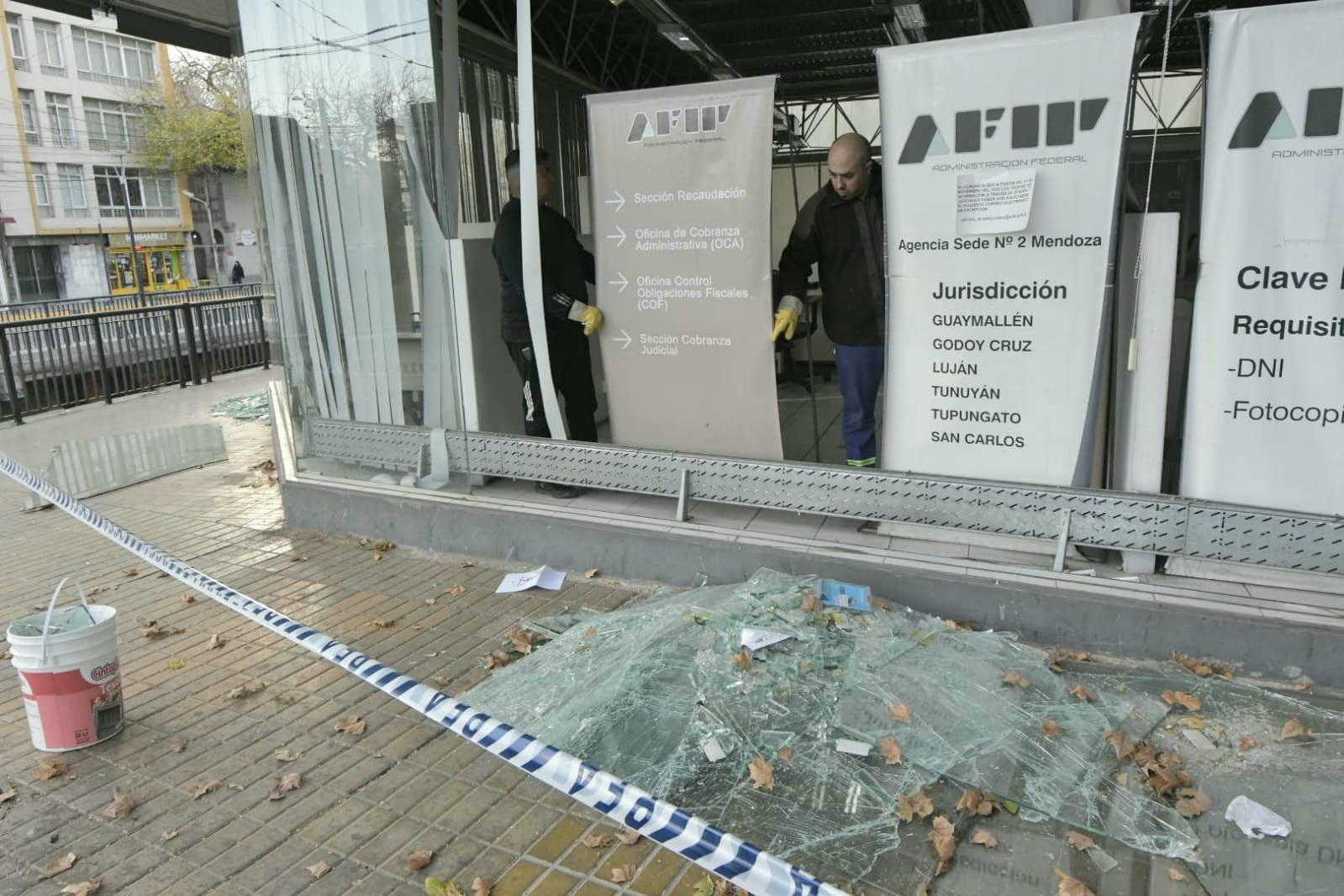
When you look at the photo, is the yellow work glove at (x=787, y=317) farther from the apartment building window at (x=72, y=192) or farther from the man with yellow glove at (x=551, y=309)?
the apartment building window at (x=72, y=192)

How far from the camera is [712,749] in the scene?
3207 mm

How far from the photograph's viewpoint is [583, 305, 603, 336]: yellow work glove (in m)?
5.00

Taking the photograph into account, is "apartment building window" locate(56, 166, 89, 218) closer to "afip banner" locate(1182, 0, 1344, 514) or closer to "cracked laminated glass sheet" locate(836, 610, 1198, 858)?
"cracked laminated glass sheet" locate(836, 610, 1198, 858)

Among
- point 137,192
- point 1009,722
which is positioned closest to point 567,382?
point 1009,722

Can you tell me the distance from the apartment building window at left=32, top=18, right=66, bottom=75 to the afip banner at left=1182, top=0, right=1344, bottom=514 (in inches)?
2141

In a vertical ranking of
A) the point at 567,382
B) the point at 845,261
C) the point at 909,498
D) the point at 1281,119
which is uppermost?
the point at 1281,119

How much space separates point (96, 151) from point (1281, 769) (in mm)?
56316

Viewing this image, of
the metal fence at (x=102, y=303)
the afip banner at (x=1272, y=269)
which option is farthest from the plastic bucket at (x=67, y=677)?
the metal fence at (x=102, y=303)

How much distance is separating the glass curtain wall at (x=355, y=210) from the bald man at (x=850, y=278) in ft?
7.47

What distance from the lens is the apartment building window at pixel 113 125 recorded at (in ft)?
150

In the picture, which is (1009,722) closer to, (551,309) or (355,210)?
(551,309)

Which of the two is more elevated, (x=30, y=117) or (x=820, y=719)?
(x=30, y=117)

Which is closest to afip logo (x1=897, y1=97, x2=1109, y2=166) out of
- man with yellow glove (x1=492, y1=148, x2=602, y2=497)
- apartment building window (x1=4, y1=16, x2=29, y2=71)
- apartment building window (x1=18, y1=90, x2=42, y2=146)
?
man with yellow glove (x1=492, y1=148, x2=602, y2=497)

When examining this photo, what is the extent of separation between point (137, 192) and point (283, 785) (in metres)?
54.9
